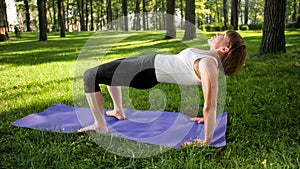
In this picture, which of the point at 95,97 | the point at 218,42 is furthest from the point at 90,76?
the point at 218,42

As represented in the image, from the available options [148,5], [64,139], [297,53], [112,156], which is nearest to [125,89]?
[64,139]

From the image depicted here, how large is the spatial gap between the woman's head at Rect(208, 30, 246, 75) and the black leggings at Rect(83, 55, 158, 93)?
2.26 ft

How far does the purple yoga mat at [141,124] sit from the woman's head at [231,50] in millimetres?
684

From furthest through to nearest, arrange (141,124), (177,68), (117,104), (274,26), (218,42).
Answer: (274,26) → (117,104) → (141,124) → (177,68) → (218,42)

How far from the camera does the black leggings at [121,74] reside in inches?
111

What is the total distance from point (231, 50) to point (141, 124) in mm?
1336

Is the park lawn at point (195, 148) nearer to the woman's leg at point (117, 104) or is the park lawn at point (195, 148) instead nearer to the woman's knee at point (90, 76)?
the woman's leg at point (117, 104)

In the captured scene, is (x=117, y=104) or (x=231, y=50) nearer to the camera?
(x=231, y=50)

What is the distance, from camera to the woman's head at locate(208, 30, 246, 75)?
2574 millimetres

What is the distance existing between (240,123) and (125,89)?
1735 millimetres

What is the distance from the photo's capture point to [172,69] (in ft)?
9.23

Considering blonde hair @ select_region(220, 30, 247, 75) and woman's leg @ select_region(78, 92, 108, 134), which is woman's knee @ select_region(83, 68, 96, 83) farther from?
blonde hair @ select_region(220, 30, 247, 75)

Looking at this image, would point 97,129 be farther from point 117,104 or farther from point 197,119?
point 197,119

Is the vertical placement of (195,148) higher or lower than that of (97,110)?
lower
